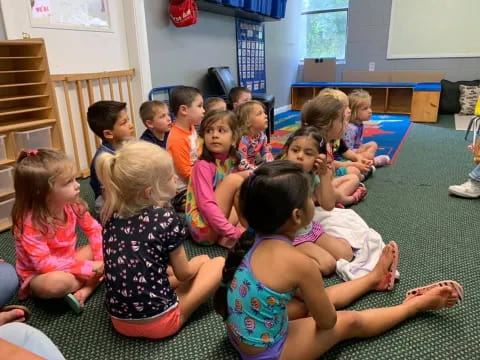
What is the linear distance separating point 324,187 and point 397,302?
1.76ft

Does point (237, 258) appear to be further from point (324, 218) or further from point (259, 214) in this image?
point (324, 218)

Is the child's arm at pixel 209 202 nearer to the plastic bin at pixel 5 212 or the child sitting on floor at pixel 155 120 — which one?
the child sitting on floor at pixel 155 120

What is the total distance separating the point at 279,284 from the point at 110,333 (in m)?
0.67

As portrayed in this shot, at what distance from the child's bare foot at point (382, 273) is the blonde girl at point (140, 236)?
71 cm

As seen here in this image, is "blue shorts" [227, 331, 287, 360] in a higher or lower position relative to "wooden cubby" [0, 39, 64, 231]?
lower

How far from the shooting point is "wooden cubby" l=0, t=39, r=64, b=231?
84.0 inches

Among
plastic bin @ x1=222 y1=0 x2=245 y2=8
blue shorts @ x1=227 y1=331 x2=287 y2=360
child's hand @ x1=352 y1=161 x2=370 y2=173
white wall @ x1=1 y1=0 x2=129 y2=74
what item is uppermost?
plastic bin @ x1=222 y1=0 x2=245 y2=8

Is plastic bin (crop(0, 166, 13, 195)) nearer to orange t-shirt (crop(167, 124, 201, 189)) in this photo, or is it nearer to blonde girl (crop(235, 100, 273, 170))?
orange t-shirt (crop(167, 124, 201, 189))

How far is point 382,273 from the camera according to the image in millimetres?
1349

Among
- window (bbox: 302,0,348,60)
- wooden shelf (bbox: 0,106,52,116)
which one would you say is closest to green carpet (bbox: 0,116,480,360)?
wooden shelf (bbox: 0,106,52,116)

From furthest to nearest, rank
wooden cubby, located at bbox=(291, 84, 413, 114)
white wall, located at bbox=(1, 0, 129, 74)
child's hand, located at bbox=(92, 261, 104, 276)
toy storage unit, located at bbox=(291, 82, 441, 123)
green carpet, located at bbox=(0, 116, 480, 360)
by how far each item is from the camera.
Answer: wooden cubby, located at bbox=(291, 84, 413, 114) < toy storage unit, located at bbox=(291, 82, 441, 123) < white wall, located at bbox=(1, 0, 129, 74) < child's hand, located at bbox=(92, 261, 104, 276) < green carpet, located at bbox=(0, 116, 480, 360)

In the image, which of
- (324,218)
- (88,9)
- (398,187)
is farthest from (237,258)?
(88,9)

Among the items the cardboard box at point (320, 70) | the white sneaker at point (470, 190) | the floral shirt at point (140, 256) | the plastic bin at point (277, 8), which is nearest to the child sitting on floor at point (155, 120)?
the floral shirt at point (140, 256)

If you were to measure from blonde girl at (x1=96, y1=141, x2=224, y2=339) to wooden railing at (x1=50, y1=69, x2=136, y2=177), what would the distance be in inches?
74.9
